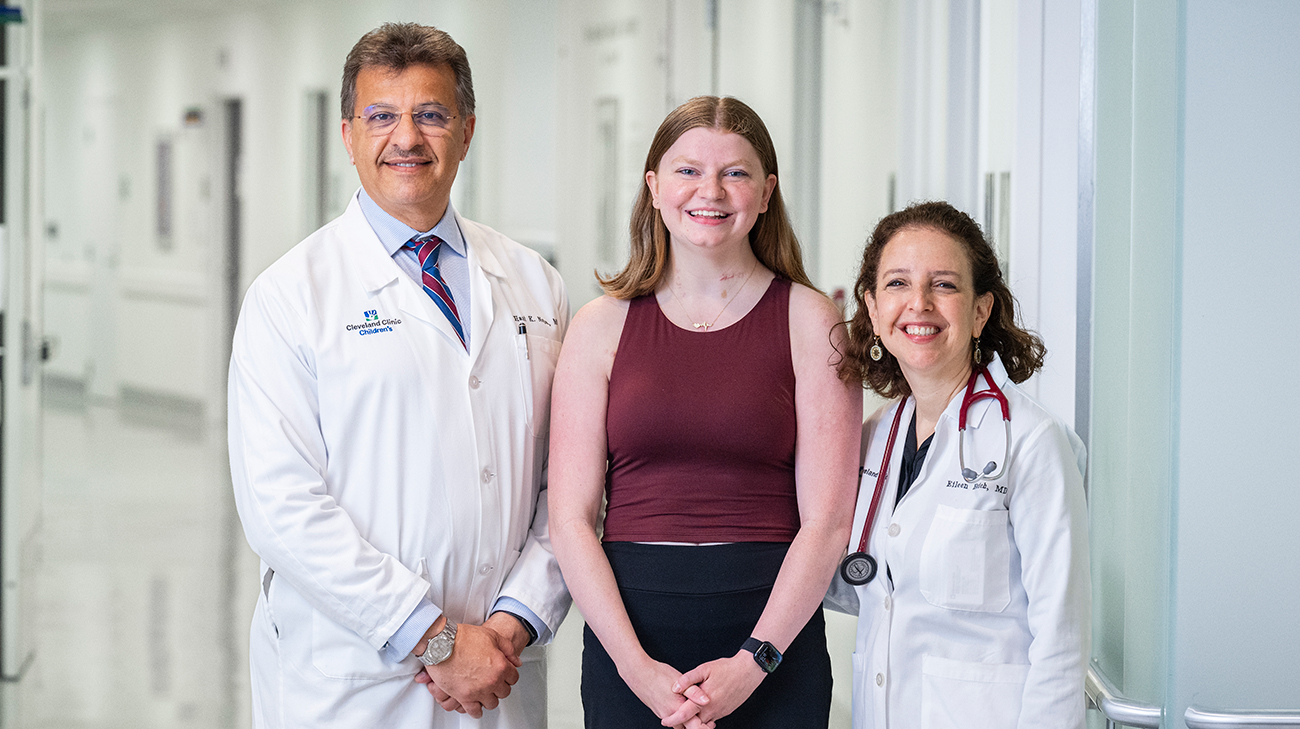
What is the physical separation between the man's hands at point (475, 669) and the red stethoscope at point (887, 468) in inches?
21.4

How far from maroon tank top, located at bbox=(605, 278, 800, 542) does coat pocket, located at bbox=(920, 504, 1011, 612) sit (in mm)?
249

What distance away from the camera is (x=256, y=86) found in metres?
6.85

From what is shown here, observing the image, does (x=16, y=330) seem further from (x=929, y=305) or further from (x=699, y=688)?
(x=929, y=305)

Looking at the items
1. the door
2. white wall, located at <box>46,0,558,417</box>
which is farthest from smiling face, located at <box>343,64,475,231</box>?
white wall, located at <box>46,0,558,417</box>

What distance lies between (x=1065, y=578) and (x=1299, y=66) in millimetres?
688

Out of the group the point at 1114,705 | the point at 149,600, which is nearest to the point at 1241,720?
the point at 1114,705

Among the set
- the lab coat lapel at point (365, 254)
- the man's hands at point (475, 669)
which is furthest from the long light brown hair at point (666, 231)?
the man's hands at point (475, 669)

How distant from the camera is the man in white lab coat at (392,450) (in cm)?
161

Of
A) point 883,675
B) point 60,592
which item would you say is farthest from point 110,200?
point 883,675

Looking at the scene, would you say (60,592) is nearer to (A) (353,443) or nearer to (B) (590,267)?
(B) (590,267)

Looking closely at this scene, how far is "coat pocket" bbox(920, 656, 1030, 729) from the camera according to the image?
1.46 meters

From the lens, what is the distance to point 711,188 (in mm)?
1618

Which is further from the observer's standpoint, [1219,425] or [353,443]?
[353,443]

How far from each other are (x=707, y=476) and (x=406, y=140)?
2.30 ft
